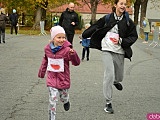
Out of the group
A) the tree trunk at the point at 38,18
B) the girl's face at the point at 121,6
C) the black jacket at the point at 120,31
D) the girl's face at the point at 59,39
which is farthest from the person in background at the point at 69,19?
the tree trunk at the point at 38,18

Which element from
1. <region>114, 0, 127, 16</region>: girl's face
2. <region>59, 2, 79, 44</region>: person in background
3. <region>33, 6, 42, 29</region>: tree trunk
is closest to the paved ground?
<region>114, 0, 127, 16</region>: girl's face

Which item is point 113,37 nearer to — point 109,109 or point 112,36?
point 112,36

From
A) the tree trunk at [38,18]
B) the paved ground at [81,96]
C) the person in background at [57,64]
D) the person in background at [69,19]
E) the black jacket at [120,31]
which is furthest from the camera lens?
the tree trunk at [38,18]

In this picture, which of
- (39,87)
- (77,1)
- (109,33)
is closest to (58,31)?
(109,33)

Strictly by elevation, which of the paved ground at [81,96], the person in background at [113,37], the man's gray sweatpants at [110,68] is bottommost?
the paved ground at [81,96]

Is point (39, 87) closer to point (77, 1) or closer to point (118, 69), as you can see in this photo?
point (118, 69)

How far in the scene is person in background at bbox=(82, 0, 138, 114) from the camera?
5676 millimetres

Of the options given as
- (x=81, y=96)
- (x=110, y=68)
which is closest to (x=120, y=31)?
(x=110, y=68)

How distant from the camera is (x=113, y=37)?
5.70 metres

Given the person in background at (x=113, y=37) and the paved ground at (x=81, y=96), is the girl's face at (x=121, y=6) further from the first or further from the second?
the paved ground at (x=81, y=96)

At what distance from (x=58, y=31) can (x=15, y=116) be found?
4.87 ft

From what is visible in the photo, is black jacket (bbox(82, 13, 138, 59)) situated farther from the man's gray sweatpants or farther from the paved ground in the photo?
the paved ground

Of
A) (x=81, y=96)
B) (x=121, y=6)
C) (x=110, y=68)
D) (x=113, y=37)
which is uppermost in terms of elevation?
(x=121, y=6)

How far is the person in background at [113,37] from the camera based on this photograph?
18.6ft
